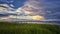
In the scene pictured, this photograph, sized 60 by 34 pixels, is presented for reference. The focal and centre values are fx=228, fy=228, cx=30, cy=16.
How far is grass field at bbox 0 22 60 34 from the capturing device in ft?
9.80

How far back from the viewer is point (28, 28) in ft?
9.86

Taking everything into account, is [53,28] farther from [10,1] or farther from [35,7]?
[10,1]

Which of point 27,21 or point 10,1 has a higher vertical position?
point 10,1

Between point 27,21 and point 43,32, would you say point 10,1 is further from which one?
point 43,32

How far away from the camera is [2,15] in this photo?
3051 mm

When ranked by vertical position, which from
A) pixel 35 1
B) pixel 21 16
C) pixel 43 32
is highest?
pixel 35 1

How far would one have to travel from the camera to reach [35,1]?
3.05m

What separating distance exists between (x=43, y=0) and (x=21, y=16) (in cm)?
36

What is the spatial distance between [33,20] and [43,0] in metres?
0.30

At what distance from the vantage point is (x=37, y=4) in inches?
120

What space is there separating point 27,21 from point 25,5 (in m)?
0.22

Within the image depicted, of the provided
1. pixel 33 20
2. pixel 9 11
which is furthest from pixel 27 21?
pixel 9 11

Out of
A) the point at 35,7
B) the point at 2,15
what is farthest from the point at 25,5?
the point at 2,15

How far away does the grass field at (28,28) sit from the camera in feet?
9.80
